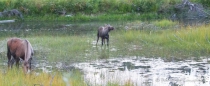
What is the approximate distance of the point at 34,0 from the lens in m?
34.0

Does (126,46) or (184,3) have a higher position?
(126,46)

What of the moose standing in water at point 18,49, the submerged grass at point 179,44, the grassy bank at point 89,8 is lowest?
the grassy bank at point 89,8

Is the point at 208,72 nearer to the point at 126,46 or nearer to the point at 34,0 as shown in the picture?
the point at 126,46

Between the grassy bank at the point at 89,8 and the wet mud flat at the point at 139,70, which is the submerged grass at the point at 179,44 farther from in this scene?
the grassy bank at the point at 89,8

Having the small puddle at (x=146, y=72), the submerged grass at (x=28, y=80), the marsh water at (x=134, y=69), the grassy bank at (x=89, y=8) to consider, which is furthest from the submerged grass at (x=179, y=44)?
the grassy bank at (x=89, y=8)

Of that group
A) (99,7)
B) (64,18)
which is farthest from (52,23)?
(99,7)

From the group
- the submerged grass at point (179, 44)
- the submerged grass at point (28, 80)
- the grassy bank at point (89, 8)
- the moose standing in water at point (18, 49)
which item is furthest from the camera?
the grassy bank at point (89, 8)

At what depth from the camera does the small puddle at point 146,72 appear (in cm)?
1103

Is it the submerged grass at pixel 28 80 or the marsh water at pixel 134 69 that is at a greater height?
the submerged grass at pixel 28 80

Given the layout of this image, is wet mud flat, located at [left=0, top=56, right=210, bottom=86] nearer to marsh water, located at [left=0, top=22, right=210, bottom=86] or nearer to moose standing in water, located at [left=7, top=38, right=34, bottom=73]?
marsh water, located at [left=0, top=22, right=210, bottom=86]

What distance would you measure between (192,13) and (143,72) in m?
20.4

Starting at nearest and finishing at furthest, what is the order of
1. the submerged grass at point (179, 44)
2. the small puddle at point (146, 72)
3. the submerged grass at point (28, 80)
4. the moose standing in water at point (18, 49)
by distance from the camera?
the submerged grass at point (28, 80) → the moose standing in water at point (18, 49) → the small puddle at point (146, 72) → the submerged grass at point (179, 44)

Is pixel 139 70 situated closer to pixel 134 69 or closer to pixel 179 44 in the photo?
pixel 134 69

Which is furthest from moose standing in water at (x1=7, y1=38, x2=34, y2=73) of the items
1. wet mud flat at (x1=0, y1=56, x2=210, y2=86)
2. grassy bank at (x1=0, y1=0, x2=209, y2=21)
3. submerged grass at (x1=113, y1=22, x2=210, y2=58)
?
grassy bank at (x1=0, y1=0, x2=209, y2=21)
